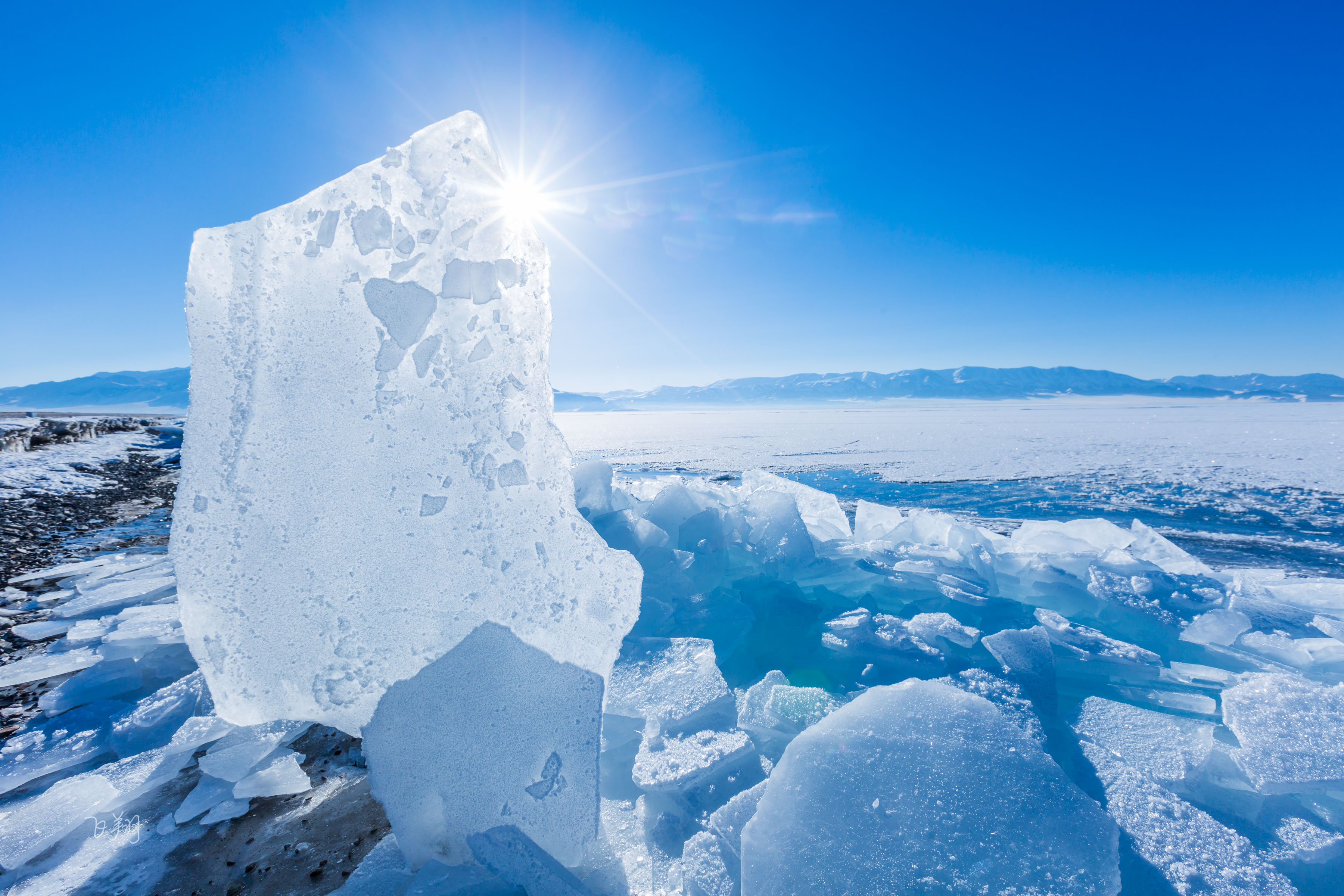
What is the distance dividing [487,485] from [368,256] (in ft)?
3.04

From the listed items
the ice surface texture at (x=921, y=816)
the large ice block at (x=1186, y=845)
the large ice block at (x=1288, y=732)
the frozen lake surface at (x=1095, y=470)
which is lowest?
the frozen lake surface at (x=1095, y=470)

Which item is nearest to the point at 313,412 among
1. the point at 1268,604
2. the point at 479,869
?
the point at 479,869

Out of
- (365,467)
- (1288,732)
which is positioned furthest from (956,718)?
(365,467)

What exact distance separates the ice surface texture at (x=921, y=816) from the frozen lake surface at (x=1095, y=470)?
518 centimetres

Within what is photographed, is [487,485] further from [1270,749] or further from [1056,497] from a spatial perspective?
[1056,497]

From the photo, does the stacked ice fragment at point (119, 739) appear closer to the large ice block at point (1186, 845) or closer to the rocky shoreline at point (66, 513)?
the rocky shoreline at point (66, 513)

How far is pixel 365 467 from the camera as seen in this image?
175 centimetres

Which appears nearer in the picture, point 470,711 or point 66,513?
point 470,711

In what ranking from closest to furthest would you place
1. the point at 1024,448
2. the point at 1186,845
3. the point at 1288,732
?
1. the point at 1186,845
2. the point at 1288,732
3. the point at 1024,448

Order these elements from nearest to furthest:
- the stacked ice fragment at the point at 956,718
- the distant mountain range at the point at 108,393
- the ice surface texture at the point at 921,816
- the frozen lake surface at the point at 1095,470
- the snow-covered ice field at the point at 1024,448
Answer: the ice surface texture at the point at 921,816 → the stacked ice fragment at the point at 956,718 → the frozen lake surface at the point at 1095,470 → the snow-covered ice field at the point at 1024,448 → the distant mountain range at the point at 108,393

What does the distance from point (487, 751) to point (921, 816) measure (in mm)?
1283

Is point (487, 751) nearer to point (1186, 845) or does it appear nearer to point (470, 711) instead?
point (470, 711)

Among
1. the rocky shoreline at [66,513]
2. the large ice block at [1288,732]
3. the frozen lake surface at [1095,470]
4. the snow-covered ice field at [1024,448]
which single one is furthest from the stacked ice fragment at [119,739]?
the snow-covered ice field at [1024,448]

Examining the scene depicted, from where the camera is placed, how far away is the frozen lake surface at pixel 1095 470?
19.9 feet
